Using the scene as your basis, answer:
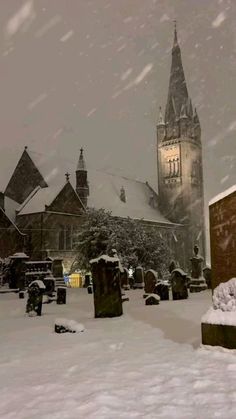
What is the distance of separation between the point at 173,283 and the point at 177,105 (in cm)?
5891

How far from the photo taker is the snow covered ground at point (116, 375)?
11.7ft

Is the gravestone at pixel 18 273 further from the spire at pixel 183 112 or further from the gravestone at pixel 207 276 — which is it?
the spire at pixel 183 112

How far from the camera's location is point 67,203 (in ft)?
150

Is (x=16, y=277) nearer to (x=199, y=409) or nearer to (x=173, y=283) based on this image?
(x=173, y=283)

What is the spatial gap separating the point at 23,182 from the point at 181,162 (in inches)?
1123

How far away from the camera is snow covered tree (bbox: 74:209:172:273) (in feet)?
104

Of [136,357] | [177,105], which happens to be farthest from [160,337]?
[177,105]

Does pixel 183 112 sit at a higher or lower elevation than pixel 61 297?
higher

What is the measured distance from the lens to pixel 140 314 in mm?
10516

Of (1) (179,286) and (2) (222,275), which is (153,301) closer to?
(1) (179,286)

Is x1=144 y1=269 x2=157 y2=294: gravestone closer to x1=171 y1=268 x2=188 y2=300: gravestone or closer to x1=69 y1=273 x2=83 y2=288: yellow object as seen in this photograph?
x1=171 y1=268 x2=188 y2=300: gravestone

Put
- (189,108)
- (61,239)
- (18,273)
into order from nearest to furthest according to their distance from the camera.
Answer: (18,273)
(61,239)
(189,108)

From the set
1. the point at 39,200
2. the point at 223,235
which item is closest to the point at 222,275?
the point at 223,235

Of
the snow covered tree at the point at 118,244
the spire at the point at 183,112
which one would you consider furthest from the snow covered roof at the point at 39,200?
the spire at the point at 183,112
